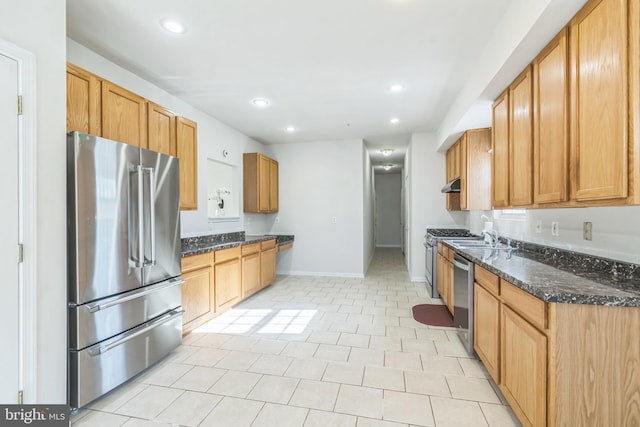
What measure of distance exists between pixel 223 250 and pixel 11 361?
85.1 inches

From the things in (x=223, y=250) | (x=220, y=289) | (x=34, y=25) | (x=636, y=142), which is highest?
(x=34, y=25)

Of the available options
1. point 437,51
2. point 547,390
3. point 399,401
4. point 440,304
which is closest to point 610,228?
point 547,390

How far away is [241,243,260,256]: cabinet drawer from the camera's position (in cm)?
418

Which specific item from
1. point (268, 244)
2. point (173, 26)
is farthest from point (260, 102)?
point (268, 244)

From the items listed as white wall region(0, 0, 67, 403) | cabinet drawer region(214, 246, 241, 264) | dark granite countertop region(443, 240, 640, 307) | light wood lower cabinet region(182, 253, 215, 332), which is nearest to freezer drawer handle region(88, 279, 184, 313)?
white wall region(0, 0, 67, 403)

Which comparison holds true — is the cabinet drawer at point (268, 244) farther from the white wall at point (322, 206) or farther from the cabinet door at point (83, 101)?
the cabinet door at point (83, 101)

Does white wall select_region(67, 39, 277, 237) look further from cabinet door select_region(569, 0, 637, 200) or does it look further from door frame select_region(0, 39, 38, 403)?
cabinet door select_region(569, 0, 637, 200)

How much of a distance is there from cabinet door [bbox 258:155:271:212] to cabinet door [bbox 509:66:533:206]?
391cm

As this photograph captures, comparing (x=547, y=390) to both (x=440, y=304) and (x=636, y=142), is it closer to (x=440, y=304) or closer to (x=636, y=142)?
(x=636, y=142)

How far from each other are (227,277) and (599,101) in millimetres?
3670

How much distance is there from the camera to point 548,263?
213cm

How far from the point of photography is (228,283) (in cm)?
376

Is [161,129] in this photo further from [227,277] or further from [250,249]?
[250,249]

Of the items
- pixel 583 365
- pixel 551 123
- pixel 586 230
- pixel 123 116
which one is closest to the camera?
pixel 583 365
